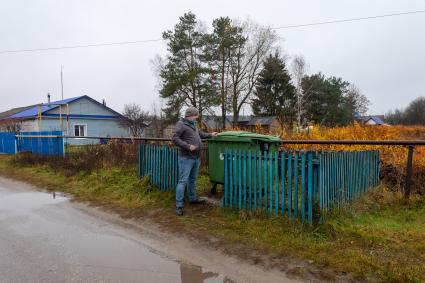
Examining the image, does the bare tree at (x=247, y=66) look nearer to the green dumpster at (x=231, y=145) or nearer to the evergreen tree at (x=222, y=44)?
the evergreen tree at (x=222, y=44)

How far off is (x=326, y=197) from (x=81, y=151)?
369 inches

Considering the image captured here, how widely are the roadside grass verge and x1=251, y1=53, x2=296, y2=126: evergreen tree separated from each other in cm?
3841

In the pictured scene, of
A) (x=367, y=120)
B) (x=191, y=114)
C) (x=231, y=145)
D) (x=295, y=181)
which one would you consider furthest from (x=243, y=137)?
(x=367, y=120)

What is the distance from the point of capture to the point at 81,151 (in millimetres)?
12031

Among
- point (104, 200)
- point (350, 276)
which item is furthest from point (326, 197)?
point (104, 200)

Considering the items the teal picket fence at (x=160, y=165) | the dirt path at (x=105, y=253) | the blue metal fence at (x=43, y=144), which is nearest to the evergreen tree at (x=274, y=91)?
the blue metal fence at (x=43, y=144)

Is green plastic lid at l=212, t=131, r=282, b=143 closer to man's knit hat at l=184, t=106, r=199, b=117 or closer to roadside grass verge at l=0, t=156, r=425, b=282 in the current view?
man's knit hat at l=184, t=106, r=199, b=117

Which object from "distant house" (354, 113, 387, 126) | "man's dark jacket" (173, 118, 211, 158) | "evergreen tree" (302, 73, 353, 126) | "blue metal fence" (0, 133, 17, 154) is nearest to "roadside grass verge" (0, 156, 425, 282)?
"man's dark jacket" (173, 118, 211, 158)

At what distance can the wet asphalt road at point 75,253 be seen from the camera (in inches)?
143

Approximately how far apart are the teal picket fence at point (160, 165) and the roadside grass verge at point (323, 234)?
0.23 meters

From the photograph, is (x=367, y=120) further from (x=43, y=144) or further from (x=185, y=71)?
(x=185, y=71)

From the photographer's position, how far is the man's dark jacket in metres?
5.67

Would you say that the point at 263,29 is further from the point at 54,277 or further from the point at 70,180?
the point at 54,277

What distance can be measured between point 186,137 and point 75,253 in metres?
2.38
